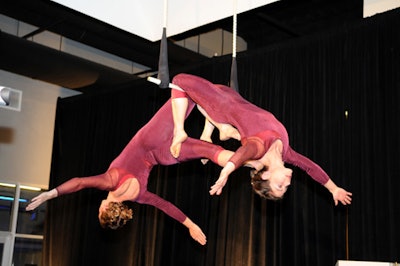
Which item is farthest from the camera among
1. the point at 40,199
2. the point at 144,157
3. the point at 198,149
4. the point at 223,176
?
the point at 144,157

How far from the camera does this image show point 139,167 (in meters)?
4.98

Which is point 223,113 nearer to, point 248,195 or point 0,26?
point 248,195

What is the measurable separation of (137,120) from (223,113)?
5.30m

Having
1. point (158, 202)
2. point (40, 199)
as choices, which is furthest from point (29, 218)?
point (40, 199)

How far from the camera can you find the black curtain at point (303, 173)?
6434mm

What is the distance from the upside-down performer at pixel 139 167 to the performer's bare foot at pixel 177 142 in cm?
4

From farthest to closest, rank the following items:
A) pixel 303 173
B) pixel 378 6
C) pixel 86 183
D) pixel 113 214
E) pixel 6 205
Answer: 1. pixel 6 205
2. pixel 303 173
3. pixel 378 6
4. pixel 113 214
5. pixel 86 183

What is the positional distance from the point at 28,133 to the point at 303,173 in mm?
5338

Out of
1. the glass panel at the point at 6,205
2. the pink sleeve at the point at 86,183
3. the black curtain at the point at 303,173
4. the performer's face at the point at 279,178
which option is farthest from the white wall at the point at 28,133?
the performer's face at the point at 279,178

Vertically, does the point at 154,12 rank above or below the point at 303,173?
above

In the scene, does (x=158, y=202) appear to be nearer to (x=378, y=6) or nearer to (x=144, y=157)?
(x=144, y=157)

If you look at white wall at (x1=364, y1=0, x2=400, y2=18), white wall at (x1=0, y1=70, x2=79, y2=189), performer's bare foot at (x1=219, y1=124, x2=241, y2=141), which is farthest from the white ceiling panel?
white wall at (x1=0, y1=70, x2=79, y2=189)

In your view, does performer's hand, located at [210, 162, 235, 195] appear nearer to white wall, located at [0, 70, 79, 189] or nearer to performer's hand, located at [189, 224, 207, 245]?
performer's hand, located at [189, 224, 207, 245]

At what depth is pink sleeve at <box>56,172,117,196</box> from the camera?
4669mm
